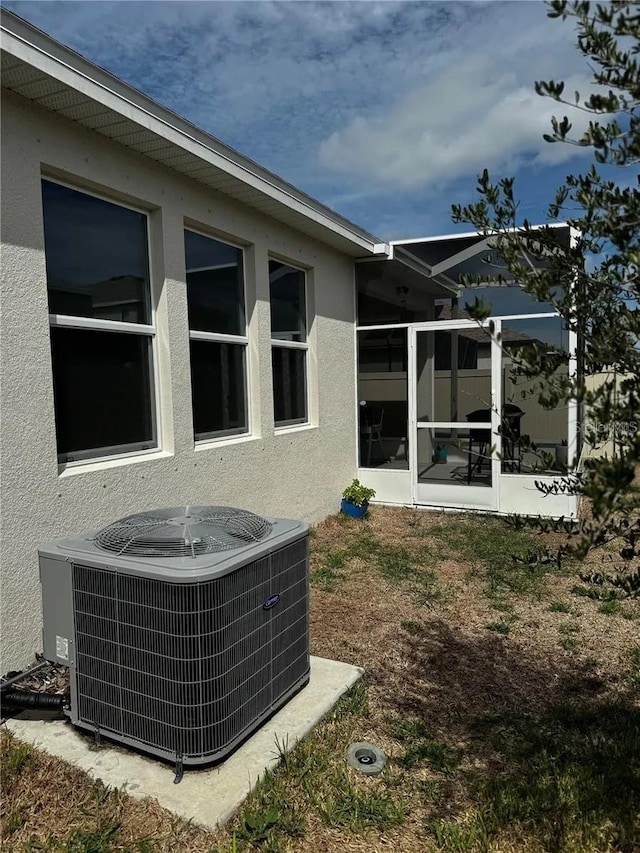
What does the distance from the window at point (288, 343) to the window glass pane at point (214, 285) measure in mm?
591

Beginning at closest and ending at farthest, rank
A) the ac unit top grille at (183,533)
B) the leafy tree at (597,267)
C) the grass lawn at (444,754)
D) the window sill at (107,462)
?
the leafy tree at (597,267)
the grass lawn at (444,754)
the ac unit top grille at (183,533)
the window sill at (107,462)

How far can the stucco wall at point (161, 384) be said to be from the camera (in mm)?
3160

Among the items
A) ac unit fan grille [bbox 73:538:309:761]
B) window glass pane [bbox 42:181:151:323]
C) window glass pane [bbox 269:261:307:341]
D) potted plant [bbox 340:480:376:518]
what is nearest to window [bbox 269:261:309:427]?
window glass pane [bbox 269:261:307:341]

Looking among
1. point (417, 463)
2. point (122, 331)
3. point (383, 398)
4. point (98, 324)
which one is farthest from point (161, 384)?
point (417, 463)

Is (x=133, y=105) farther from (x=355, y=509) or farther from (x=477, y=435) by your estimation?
(x=477, y=435)

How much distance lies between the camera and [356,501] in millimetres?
7305

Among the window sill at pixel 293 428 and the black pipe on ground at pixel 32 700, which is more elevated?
the window sill at pixel 293 428

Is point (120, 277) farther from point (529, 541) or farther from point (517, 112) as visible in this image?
point (529, 541)

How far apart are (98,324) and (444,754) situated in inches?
128

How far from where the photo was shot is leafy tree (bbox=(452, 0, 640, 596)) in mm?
1420

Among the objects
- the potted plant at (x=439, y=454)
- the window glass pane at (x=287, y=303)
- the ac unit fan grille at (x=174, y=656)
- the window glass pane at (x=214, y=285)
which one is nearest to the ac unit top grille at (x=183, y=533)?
the ac unit fan grille at (x=174, y=656)

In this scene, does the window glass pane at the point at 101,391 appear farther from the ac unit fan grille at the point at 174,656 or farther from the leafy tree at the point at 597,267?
the leafy tree at the point at 597,267

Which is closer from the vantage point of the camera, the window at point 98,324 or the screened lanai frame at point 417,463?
the window at point 98,324

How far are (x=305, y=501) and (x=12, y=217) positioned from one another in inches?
170
